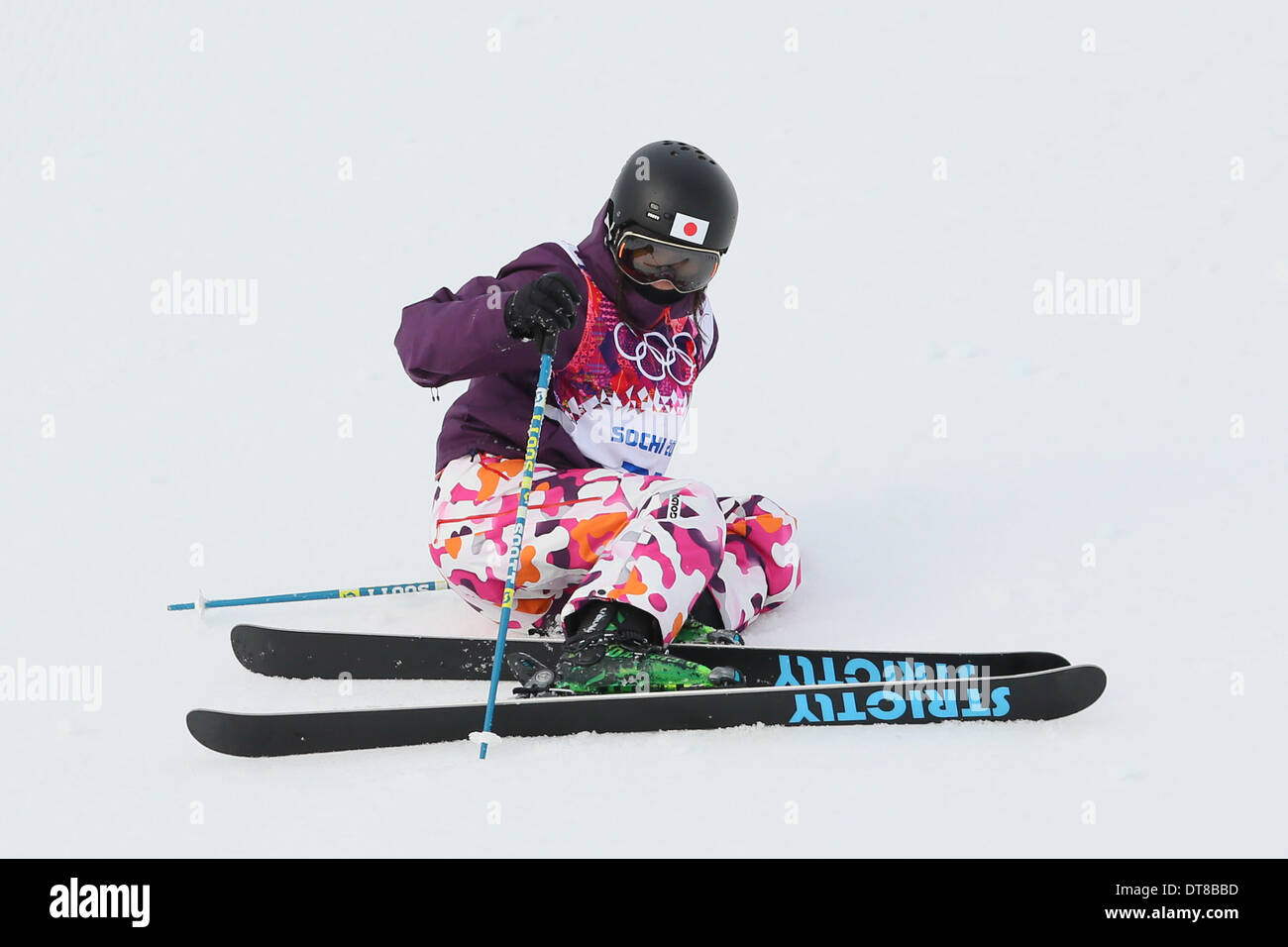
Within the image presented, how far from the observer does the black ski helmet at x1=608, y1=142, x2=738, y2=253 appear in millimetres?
4281

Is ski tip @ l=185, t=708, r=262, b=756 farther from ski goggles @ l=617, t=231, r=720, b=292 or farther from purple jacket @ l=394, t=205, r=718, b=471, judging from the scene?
ski goggles @ l=617, t=231, r=720, b=292

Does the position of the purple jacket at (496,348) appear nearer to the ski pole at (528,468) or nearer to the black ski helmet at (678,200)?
the ski pole at (528,468)

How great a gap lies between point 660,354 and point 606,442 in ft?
1.08

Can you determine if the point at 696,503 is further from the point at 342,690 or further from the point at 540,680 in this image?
the point at 342,690

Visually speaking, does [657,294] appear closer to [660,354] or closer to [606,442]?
[660,354]

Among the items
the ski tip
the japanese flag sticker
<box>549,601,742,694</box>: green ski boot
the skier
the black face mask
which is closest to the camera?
the ski tip

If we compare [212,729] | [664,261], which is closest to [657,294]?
[664,261]

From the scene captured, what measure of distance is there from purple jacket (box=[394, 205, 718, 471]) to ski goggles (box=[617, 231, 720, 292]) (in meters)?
0.07

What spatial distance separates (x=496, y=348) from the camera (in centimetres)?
429

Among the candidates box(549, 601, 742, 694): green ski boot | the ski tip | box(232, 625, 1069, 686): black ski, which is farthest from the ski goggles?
the ski tip

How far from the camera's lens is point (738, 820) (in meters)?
3.44

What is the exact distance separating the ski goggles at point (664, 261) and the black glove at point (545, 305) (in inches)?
12.4

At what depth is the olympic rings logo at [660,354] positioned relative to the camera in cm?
458

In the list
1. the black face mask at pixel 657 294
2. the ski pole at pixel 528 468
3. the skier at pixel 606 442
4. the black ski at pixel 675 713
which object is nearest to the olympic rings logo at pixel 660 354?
the skier at pixel 606 442
